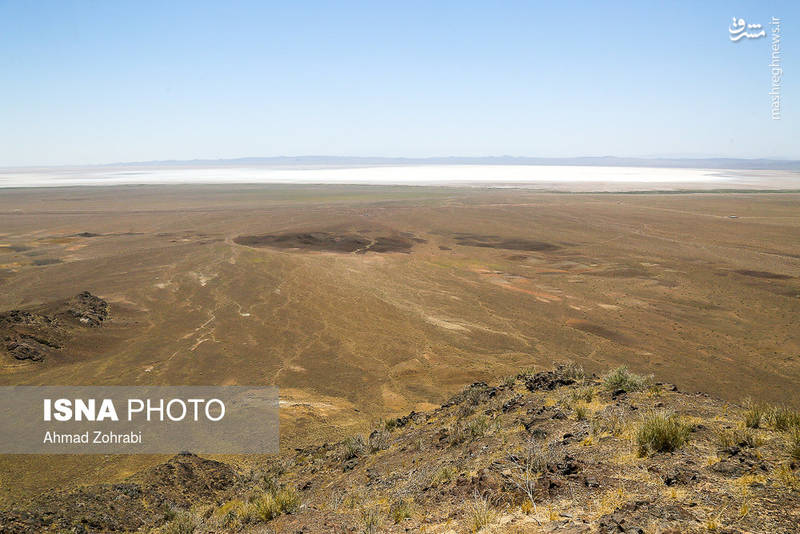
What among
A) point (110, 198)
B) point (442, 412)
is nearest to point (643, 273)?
point (442, 412)

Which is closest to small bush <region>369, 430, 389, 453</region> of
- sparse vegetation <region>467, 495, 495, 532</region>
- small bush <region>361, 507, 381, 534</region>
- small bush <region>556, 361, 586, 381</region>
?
small bush <region>361, 507, 381, 534</region>

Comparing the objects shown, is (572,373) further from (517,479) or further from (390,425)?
(517,479)

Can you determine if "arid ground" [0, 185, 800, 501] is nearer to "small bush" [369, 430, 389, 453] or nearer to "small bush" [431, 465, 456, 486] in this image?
"small bush" [369, 430, 389, 453]

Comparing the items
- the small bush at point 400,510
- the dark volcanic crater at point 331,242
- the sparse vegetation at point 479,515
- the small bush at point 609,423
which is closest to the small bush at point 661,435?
the small bush at point 609,423

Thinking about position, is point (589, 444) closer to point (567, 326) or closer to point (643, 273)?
point (567, 326)

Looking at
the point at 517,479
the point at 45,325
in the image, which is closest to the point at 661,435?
the point at 517,479
